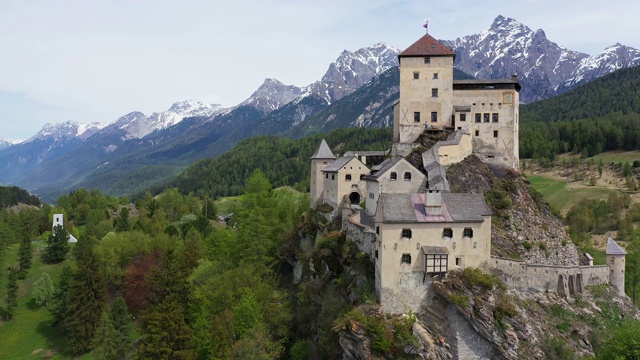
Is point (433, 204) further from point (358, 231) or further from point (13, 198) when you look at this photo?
point (13, 198)

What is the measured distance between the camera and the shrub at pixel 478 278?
44000 mm

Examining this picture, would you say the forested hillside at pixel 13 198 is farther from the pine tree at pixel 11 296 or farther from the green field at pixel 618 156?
the green field at pixel 618 156

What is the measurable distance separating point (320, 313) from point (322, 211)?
16.3m

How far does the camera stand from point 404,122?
222 ft

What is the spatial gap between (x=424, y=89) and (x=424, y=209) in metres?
26.7

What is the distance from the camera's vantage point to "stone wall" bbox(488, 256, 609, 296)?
47.0 meters

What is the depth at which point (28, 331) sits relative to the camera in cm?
8019

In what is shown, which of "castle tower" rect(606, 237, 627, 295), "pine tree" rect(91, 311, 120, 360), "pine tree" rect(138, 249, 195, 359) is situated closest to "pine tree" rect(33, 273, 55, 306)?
"pine tree" rect(91, 311, 120, 360)

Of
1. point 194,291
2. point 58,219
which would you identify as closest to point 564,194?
point 194,291

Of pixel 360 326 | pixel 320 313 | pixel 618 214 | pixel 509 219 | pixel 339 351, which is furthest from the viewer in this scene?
pixel 618 214

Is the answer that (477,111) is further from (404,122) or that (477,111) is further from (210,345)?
(210,345)

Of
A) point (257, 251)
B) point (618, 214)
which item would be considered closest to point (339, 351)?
point (257, 251)

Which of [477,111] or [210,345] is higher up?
[477,111]

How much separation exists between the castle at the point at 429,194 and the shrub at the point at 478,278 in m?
1.05
